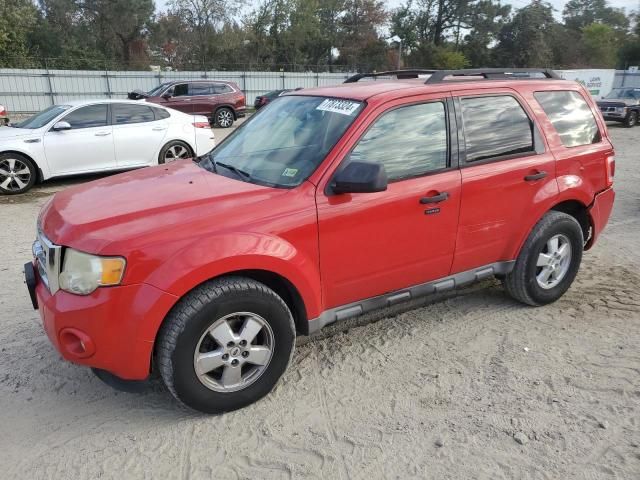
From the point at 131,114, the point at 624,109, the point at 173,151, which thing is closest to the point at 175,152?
the point at 173,151

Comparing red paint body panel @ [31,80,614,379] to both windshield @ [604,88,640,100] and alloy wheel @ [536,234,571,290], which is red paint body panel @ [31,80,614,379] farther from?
windshield @ [604,88,640,100]

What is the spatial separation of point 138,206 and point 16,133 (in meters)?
6.74

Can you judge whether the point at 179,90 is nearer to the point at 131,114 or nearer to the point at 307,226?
the point at 131,114

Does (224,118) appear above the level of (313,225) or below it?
below

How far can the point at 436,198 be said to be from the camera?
3.49 m

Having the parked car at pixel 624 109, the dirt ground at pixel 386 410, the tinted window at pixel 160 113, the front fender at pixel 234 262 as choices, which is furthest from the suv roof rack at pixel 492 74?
the parked car at pixel 624 109

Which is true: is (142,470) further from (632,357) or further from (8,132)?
(8,132)

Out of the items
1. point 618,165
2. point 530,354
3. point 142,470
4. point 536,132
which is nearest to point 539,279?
point 530,354

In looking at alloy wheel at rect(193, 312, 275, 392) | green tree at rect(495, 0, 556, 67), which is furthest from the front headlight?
green tree at rect(495, 0, 556, 67)

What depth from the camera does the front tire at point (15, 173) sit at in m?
8.28

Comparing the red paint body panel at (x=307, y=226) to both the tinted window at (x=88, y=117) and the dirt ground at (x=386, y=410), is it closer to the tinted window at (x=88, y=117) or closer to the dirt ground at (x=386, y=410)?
the dirt ground at (x=386, y=410)

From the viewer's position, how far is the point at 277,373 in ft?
10.4

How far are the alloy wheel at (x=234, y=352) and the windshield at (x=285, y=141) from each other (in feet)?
2.83

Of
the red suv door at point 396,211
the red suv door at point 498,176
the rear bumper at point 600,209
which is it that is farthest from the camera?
the rear bumper at point 600,209
